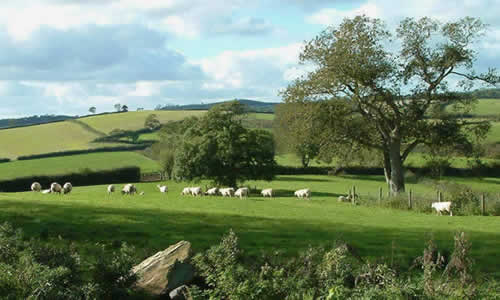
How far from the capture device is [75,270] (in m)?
10.9

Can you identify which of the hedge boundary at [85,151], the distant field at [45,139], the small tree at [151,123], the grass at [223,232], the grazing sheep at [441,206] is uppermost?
the small tree at [151,123]

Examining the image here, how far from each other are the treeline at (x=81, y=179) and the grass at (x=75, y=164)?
3.75ft

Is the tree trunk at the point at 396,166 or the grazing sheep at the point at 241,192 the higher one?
the tree trunk at the point at 396,166

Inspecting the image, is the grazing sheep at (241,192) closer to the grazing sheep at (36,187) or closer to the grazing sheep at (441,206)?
the grazing sheep at (441,206)

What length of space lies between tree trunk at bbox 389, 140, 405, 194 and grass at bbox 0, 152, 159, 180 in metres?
58.7

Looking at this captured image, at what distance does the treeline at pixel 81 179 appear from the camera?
280 feet

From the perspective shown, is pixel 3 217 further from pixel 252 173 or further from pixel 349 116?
pixel 252 173

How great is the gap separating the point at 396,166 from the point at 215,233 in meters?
32.6

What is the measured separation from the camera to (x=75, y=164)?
99562 millimetres

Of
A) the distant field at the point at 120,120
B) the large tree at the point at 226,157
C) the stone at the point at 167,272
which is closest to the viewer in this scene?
the stone at the point at 167,272

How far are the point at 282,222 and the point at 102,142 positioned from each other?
364ft

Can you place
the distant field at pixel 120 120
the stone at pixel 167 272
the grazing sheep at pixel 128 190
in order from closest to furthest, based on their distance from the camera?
the stone at pixel 167 272, the grazing sheep at pixel 128 190, the distant field at pixel 120 120

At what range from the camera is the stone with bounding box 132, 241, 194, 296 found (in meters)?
11.4

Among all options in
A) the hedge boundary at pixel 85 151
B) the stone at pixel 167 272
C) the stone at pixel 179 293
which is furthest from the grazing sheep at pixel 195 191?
the hedge boundary at pixel 85 151
